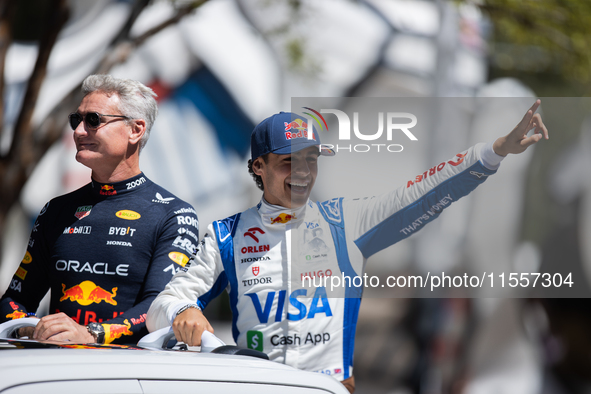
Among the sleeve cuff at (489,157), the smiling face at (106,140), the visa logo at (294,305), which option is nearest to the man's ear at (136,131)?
the smiling face at (106,140)

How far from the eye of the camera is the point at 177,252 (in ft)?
7.89

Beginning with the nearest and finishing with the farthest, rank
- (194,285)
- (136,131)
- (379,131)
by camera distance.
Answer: (194,285), (136,131), (379,131)

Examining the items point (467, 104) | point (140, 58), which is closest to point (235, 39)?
point (140, 58)

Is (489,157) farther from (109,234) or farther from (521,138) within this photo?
(109,234)

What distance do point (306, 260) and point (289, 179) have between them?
334mm

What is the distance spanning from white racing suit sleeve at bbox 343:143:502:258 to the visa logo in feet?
0.89

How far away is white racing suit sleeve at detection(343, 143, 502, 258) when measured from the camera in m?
2.32

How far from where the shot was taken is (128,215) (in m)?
2.44

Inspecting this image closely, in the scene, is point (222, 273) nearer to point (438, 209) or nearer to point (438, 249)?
point (438, 209)

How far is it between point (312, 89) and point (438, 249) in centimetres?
292

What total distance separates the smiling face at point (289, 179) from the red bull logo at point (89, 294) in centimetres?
75

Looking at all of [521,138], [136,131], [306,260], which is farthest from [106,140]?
[521,138]

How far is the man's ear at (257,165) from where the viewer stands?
2.45 m

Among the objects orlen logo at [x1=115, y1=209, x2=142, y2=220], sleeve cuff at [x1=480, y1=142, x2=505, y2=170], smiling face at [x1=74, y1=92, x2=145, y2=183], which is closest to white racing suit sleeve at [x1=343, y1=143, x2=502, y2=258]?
sleeve cuff at [x1=480, y1=142, x2=505, y2=170]
